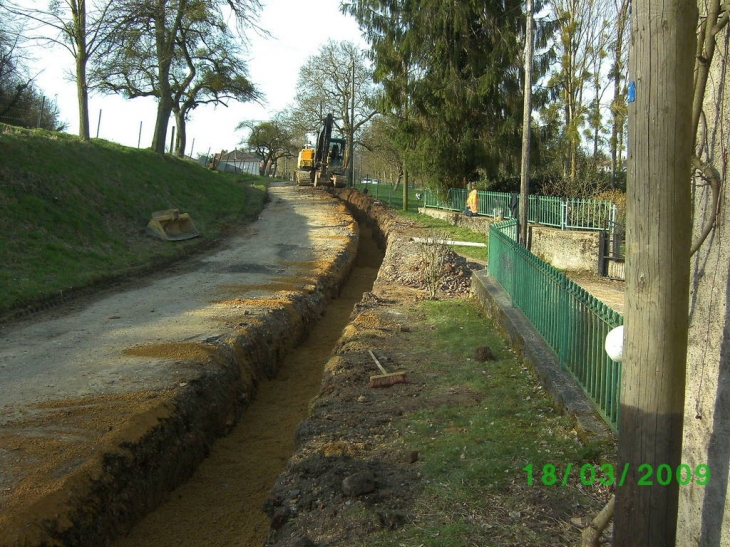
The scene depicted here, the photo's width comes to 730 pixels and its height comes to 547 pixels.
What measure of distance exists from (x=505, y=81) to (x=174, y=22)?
1495 cm

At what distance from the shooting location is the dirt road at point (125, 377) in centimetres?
541

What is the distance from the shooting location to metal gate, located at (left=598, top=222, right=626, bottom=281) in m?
16.2

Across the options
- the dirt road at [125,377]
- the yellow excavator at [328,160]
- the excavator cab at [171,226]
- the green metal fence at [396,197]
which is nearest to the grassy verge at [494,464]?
the dirt road at [125,377]

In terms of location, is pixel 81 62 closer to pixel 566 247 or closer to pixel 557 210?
pixel 557 210

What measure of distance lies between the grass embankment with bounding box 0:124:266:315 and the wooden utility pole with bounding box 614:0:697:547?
10.7 m

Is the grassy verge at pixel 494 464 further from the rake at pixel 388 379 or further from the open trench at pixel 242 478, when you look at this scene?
the open trench at pixel 242 478

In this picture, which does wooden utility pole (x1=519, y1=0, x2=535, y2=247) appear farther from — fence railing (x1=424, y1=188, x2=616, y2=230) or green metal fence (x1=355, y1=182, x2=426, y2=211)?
→ green metal fence (x1=355, y1=182, x2=426, y2=211)

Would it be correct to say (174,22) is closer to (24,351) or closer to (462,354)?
(24,351)

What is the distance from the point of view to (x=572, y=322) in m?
6.61

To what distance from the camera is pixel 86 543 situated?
520 cm

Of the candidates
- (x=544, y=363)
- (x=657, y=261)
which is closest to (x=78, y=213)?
(x=544, y=363)

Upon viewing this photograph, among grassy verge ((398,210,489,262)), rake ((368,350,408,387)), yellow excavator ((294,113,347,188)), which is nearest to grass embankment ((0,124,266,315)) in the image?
rake ((368,350,408,387))

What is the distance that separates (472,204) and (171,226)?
11.3 m

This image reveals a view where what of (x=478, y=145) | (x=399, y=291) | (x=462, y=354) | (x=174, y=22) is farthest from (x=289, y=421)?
(x=174, y=22)
